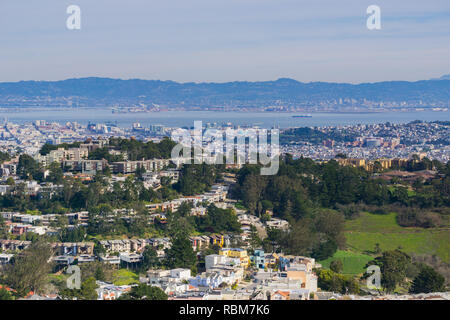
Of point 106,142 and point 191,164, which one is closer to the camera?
point 191,164

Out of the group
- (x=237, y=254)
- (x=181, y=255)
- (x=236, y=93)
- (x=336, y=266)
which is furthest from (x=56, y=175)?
(x=236, y=93)

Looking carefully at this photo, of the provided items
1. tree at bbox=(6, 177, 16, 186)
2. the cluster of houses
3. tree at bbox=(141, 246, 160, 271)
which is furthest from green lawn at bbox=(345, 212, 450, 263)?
tree at bbox=(6, 177, 16, 186)

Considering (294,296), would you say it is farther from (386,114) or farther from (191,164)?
(386,114)

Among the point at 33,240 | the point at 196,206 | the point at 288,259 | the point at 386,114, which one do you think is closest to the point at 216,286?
the point at 288,259

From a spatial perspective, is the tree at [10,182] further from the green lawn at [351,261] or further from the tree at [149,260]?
the green lawn at [351,261]

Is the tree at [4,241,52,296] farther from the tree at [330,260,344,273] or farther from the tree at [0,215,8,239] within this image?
the tree at [330,260,344,273]

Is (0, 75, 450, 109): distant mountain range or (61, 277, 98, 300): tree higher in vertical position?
(0, 75, 450, 109): distant mountain range

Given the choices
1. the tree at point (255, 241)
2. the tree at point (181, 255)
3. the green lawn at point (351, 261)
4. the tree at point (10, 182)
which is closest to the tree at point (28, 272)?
the tree at point (181, 255)
